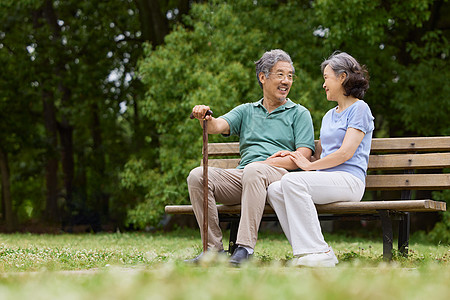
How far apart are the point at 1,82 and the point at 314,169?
13.5 m

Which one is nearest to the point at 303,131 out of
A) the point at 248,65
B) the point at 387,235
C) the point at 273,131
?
the point at 273,131

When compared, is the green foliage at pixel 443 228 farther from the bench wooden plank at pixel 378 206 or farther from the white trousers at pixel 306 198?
the white trousers at pixel 306 198

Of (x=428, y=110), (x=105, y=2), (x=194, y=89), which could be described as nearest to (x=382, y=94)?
(x=428, y=110)

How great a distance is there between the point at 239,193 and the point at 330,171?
0.73 meters

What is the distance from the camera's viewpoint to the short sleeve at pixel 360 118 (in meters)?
4.79

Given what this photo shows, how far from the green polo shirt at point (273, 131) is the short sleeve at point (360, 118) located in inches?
17.9

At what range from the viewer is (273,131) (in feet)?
17.3

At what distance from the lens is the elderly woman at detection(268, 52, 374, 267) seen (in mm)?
4414

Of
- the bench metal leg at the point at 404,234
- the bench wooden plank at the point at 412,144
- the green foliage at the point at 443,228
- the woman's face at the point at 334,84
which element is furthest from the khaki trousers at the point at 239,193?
the green foliage at the point at 443,228

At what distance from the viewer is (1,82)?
54.5 ft

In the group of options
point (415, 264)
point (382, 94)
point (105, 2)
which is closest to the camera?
point (415, 264)

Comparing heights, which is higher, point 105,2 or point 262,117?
point 105,2

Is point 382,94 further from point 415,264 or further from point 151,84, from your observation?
point 415,264

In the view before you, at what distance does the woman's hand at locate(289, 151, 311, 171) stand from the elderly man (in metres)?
0.04
